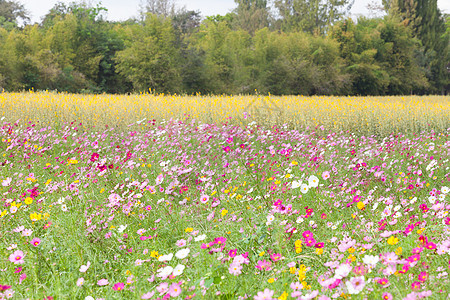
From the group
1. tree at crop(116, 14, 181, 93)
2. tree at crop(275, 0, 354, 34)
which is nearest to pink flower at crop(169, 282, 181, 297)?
tree at crop(116, 14, 181, 93)

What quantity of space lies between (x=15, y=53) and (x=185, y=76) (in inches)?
361

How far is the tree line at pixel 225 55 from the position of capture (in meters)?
20.2

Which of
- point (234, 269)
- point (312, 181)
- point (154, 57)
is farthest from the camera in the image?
Answer: point (154, 57)

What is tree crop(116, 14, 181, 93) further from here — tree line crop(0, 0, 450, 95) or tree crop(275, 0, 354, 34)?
tree crop(275, 0, 354, 34)

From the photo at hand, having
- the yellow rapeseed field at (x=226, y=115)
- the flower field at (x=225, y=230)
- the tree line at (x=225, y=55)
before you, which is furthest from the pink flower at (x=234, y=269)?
the tree line at (x=225, y=55)

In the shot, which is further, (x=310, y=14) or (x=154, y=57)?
(x=310, y=14)

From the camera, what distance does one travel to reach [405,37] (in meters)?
31.0

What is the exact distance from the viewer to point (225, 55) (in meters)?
23.6

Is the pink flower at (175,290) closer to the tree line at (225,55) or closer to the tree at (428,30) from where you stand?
the tree line at (225,55)

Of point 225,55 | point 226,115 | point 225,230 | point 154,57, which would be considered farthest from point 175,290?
point 225,55

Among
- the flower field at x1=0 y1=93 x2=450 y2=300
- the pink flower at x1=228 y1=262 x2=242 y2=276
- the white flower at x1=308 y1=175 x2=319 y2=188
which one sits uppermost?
the white flower at x1=308 y1=175 x2=319 y2=188

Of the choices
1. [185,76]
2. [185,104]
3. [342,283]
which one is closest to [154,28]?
[185,76]

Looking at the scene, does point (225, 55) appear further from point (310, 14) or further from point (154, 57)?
point (310, 14)

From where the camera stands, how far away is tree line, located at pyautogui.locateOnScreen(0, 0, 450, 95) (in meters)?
20.2
